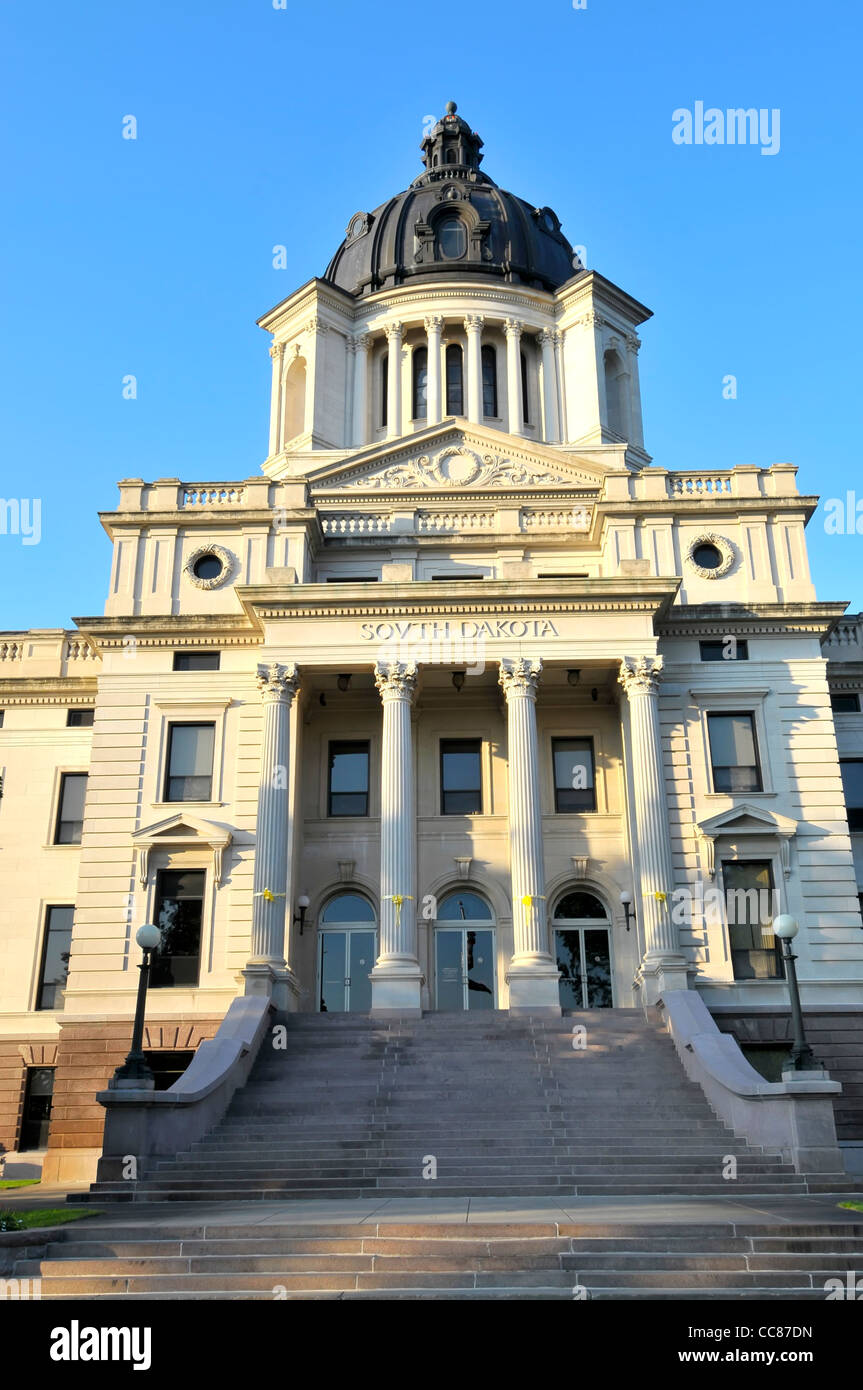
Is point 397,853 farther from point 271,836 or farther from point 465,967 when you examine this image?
point 465,967

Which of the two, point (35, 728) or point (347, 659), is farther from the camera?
point (35, 728)


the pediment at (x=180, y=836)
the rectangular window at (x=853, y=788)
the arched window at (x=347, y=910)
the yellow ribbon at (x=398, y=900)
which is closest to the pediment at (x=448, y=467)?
the rectangular window at (x=853, y=788)

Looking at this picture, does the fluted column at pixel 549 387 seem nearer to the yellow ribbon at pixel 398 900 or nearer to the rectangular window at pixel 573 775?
the rectangular window at pixel 573 775

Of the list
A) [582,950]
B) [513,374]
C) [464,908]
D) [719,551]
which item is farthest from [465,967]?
[513,374]

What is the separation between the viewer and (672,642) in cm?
3384

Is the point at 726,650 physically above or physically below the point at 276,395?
below

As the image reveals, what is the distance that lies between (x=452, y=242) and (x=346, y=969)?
36482mm

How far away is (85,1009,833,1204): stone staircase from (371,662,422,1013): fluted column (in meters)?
0.99

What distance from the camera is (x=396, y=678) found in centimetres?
3172

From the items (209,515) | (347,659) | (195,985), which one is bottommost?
(195,985)

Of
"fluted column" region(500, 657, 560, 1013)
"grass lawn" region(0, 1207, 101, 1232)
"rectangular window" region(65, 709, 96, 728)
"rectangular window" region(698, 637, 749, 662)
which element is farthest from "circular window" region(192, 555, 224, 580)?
"grass lawn" region(0, 1207, 101, 1232)

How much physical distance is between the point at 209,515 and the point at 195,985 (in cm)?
1332
